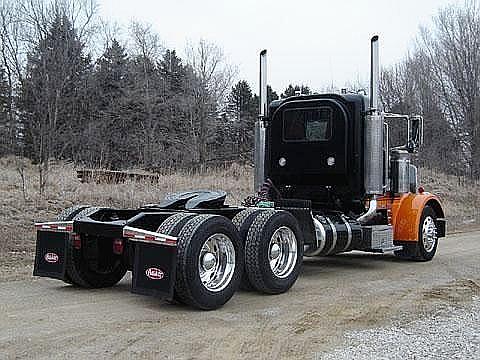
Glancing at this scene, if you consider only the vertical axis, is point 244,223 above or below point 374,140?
below

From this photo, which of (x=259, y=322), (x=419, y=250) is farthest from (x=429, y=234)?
(x=259, y=322)

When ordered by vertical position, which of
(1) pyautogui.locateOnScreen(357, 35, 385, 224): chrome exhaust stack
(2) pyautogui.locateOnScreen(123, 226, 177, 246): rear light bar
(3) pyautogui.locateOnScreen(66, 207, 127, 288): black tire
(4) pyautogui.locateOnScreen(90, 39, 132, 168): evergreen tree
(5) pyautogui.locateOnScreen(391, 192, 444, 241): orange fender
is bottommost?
(3) pyautogui.locateOnScreen(66, 207, 127, 288): black tire

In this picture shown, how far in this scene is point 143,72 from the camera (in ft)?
146

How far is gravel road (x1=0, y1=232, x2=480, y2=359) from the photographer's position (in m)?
5.57

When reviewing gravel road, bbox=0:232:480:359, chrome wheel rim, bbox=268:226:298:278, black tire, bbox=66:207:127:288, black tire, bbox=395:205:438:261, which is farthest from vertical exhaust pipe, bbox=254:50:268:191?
black tire, bbox=66:207:127:288

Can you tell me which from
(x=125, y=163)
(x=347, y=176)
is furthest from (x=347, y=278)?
(x=125, y=163)

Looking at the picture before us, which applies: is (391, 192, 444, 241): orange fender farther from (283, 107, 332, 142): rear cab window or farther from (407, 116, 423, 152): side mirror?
(283, 107, 332, 142): rear cab window

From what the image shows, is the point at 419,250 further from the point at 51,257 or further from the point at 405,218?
the point at 51,257

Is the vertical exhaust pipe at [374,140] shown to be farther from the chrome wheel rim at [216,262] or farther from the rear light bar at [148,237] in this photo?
the rear light bar at [148,237]

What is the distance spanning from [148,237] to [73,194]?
37.0 feet

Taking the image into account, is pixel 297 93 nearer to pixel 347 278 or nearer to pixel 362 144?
pixel 362 144

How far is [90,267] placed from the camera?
8.22 m

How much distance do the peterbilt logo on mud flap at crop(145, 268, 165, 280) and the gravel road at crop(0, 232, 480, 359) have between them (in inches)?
15.1

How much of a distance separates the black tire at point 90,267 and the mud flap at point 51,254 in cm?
7
